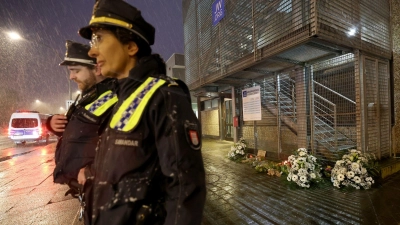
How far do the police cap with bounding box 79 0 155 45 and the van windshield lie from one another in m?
16.4

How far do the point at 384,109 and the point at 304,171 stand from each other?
10.4 ft

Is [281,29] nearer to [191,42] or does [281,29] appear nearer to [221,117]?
[191,42]

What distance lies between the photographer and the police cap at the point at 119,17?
52.1 inches

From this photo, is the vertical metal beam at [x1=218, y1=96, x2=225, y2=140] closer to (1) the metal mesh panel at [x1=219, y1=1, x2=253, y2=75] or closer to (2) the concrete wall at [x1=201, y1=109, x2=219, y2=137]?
(2) the concrete wall at [x1=201, y1=109, x2=219, y2=137]

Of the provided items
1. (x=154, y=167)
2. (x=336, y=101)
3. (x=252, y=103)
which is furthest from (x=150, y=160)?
(x=336, y=101)

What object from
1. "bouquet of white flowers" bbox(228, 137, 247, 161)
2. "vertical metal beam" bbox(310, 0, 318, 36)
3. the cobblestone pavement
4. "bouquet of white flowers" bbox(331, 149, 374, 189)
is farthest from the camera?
"bouquet of white flowers" bbox(228, 137, 247, 161)

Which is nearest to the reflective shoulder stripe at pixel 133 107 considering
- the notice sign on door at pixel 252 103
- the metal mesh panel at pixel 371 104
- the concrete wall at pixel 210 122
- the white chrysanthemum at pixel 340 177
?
the white chrysanthemum at pixel 340 177

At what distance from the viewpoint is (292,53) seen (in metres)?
5.02

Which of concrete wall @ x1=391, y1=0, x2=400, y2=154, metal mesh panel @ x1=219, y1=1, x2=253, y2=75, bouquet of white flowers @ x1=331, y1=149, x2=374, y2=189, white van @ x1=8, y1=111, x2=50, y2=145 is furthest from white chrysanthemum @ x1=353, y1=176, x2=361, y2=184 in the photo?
white van @ x1=8, y1=111, x2=50, y2=145

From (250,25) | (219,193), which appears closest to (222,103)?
(250,25)

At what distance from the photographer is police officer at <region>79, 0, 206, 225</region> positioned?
103cm

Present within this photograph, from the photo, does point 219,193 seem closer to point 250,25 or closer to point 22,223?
point 22,223

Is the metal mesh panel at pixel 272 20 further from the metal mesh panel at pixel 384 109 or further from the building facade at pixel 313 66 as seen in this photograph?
the metal mesh panel at pixel 384 109

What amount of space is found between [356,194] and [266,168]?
2.11 m
